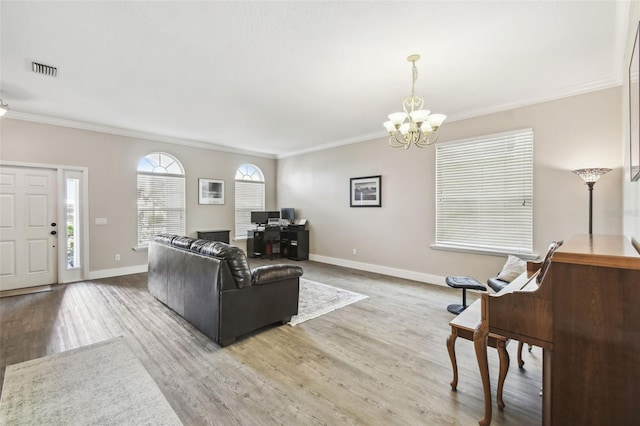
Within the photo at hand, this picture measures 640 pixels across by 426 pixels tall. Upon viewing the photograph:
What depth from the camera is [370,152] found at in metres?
5.75

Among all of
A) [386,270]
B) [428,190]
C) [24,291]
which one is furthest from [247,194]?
[428,190]

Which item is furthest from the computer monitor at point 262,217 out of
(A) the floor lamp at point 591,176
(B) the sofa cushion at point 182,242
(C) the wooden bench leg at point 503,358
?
(C) the wooden bench leg at point 503,358

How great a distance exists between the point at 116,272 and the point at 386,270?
515cm

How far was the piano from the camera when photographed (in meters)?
1.19

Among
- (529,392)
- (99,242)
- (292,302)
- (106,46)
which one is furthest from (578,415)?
(99,242)

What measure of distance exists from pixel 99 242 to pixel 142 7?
460 cm

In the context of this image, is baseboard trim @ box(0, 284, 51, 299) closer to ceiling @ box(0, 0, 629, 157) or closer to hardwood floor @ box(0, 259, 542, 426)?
hardwood floor @ box(0, 259, 542, 426)

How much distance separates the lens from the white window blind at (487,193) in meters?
3.95

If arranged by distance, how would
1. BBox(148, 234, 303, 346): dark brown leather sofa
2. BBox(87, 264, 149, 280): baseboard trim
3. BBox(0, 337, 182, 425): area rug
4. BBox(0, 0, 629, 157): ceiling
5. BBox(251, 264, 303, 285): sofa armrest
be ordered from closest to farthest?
BBox(0, 337, 182, 425): area rug → BBox(0, 0, 629, 157): ceiling → BBox(148, 234, 303, 346): dark brown leather sofa → BBox(251, 264, 303, 285): sofa armrest → BBox(87, 264, 149, 280): baseboard trim

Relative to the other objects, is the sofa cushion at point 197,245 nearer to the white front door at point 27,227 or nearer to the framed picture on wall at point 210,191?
the white front door at point 27,227

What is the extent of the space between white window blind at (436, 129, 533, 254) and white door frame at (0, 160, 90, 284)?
6149 millimetres

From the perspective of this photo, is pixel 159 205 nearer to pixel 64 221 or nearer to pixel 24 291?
pixel 64 221

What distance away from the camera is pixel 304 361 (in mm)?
2449

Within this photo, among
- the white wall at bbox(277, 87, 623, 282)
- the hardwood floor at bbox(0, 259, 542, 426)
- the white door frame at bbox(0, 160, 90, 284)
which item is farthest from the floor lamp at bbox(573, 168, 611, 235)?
the white door frame at bbox(0, 160, 90, 284)
